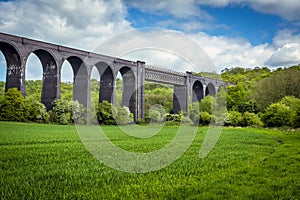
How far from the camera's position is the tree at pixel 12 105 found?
85.1 feet

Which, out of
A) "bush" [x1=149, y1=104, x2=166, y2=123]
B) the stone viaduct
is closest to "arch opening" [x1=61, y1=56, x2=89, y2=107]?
the stone viaduct

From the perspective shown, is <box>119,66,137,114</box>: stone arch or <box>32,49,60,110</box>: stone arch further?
<box>119,66,137,114</box>: stone arch

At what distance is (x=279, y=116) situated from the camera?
34.1m

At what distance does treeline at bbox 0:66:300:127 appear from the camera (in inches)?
1121

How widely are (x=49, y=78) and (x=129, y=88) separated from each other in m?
14.1

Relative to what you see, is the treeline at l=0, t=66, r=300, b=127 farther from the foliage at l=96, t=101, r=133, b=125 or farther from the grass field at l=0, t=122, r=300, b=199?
the grass field at l=0, t=122, r=300, b=199

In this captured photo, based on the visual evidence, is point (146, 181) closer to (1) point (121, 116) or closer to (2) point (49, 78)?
(2) point (49, 78)

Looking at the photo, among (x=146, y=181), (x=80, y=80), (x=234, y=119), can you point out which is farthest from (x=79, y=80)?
(x=146, y=181)

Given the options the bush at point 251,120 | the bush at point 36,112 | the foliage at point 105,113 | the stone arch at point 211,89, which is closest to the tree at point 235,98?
the stone arch at point 211,89

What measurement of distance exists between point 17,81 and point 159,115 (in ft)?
76.0

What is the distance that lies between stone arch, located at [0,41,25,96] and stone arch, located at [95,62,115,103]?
39.6ft

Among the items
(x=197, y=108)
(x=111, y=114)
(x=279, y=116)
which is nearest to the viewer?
(x=279, y=116)

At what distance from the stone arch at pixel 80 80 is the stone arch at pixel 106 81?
3.70 metres

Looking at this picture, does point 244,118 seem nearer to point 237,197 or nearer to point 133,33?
point 133,33
